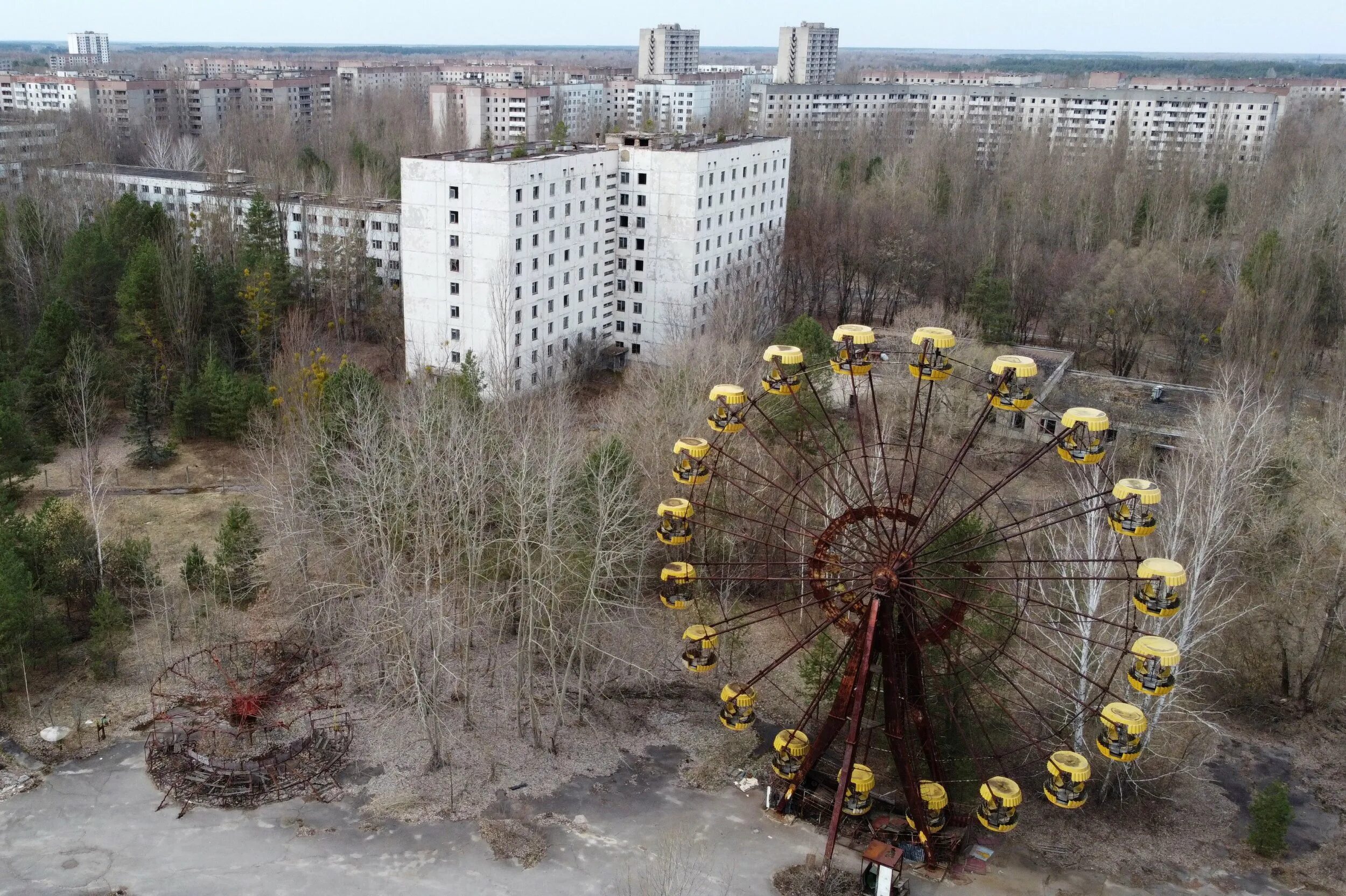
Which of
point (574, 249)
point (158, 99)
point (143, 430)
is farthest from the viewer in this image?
point (158, 99)

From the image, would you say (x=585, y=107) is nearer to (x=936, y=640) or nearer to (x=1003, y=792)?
(x=936, y=640)

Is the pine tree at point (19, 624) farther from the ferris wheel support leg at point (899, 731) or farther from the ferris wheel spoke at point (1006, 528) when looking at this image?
the ferris wheel spoke at point (1006, 528)

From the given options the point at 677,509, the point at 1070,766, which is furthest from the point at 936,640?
the point at 677,509

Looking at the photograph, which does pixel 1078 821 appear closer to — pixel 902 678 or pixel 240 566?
pixel 902 678

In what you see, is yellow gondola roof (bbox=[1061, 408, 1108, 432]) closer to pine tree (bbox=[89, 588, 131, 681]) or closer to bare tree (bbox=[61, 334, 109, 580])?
pine tree (bbox=[89, 588, 131, 681])

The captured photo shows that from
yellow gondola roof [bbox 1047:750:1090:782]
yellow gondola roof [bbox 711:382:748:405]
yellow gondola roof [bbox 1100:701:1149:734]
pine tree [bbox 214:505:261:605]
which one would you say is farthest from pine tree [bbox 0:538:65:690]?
yellow gondola roof [bbox 1100:701:1149:734]

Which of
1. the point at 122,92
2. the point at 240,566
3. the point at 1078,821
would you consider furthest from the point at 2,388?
the point at 122,92

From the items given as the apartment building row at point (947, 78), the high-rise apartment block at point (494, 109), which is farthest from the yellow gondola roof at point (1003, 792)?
the apartment building row at point (947, 78)
